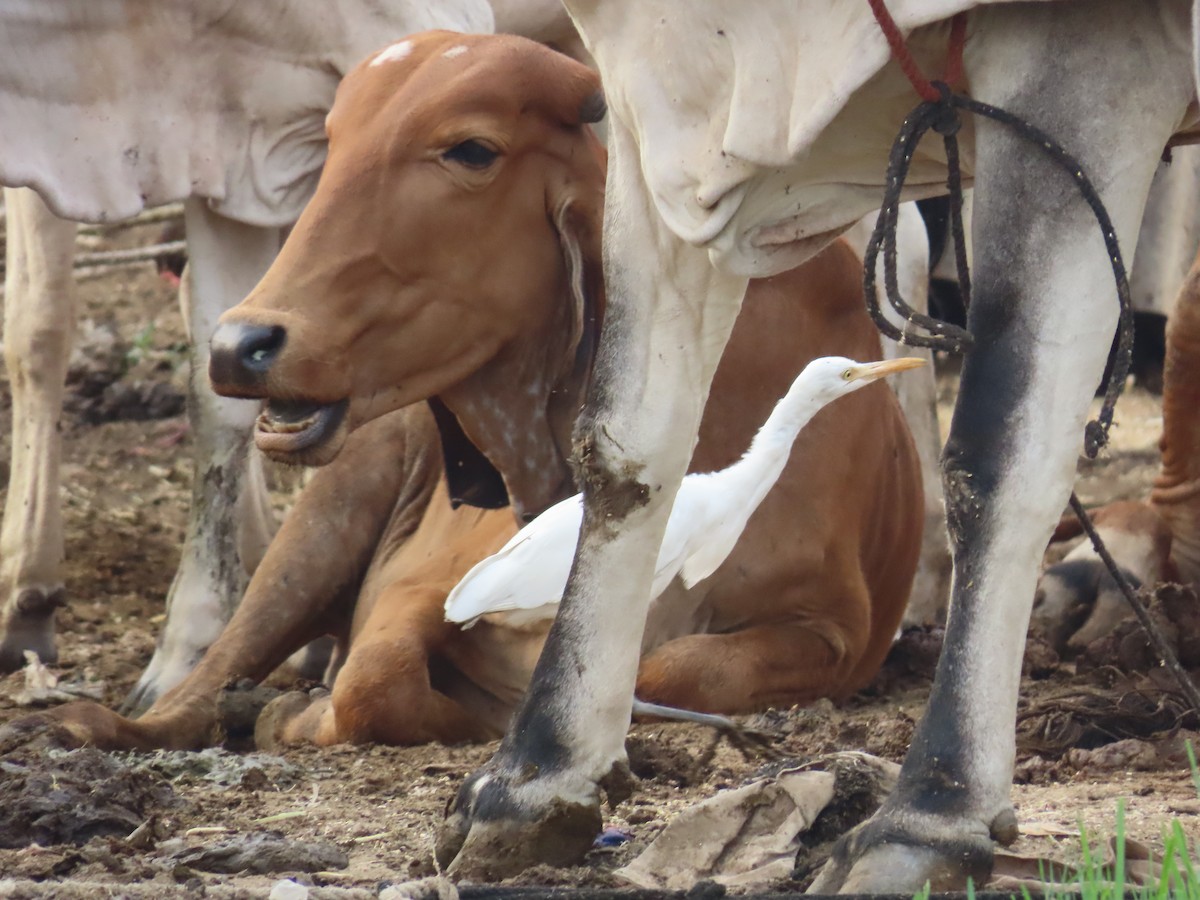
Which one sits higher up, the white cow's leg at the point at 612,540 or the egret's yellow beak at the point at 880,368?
the egret's yellow beak at the point at 880,368

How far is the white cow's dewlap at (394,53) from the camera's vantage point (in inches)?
175

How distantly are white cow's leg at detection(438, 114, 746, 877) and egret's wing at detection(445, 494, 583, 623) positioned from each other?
0.72 m

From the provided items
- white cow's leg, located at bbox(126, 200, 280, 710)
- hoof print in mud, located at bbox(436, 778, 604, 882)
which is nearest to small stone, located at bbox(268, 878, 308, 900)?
hoof print in mud, located at bbox(436, 778, 604, 882)

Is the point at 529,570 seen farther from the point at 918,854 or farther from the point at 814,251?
the point at 918,854

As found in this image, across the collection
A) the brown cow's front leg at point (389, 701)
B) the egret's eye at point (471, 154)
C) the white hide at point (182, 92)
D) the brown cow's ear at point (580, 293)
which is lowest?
the brown cow's front leg at point (389, 701)

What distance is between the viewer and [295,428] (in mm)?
4121

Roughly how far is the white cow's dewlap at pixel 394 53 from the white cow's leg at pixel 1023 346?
1.95 metres

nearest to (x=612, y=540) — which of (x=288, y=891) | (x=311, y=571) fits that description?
(x=288, y=891)

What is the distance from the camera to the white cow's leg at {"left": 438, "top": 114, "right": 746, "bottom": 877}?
10.0 ft

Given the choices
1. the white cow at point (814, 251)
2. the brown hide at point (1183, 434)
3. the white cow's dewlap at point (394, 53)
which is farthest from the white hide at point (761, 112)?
the brown hide at point (1183, 434)

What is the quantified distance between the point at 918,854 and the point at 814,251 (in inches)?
42.5

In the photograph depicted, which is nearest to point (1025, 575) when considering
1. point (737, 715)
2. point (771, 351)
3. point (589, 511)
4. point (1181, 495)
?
point (589, 511)

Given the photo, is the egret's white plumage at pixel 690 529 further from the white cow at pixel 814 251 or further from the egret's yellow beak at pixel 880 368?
the white cow at pixel 814 251

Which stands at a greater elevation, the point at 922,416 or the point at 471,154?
the point at 471,154
